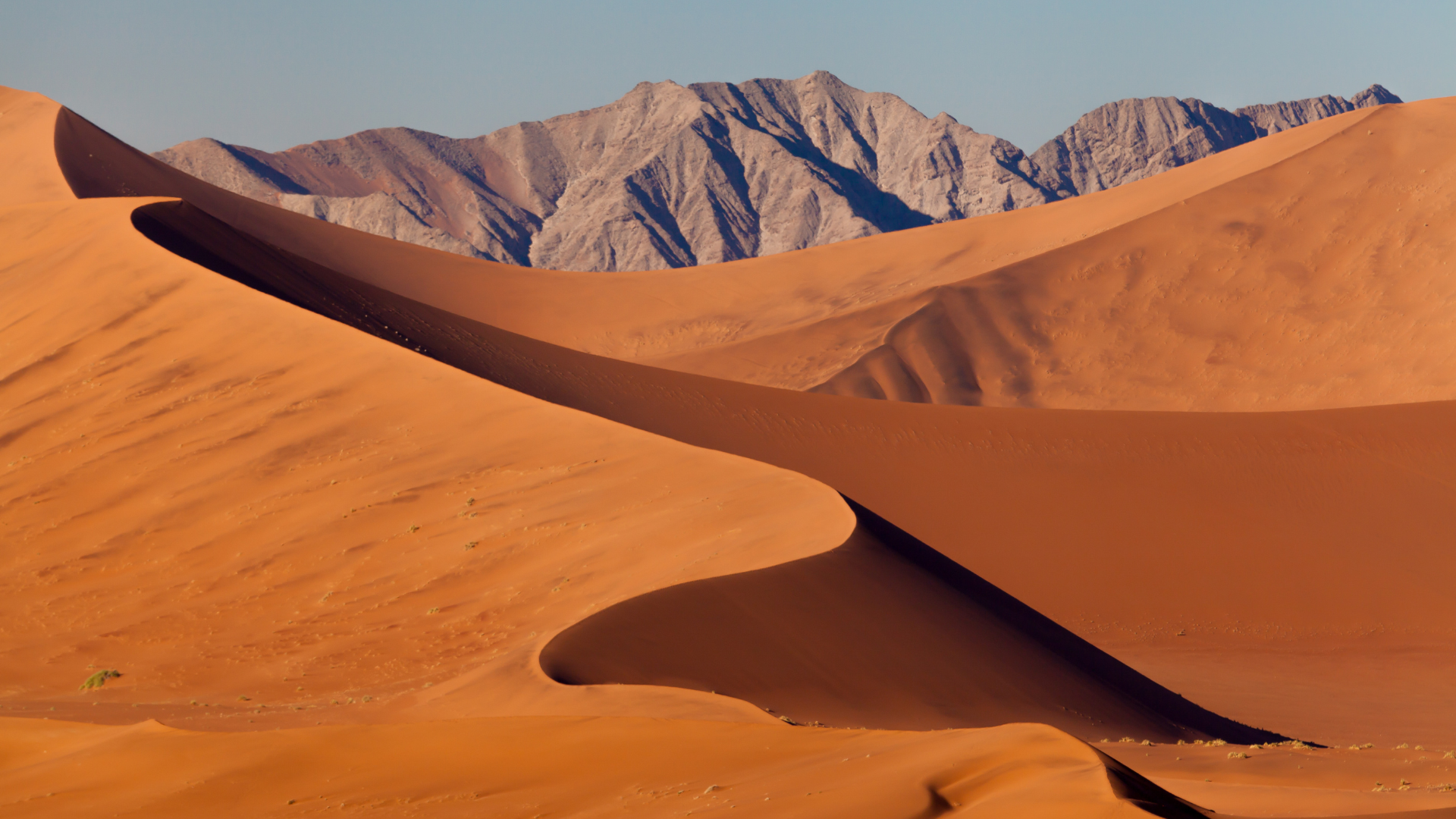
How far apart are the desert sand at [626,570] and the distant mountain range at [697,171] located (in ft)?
369

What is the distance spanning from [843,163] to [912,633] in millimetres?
168871

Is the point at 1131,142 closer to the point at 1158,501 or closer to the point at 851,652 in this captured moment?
the point at 1158,501

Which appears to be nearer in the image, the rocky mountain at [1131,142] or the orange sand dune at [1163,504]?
the orange sand dune at [1163,504]

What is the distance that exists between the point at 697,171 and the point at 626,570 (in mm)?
144630

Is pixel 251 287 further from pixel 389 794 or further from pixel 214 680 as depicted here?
pixel 389 794

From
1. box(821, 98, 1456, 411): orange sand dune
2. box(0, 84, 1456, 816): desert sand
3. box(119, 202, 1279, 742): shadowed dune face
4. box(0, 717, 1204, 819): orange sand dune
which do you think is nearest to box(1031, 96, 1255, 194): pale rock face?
box(821, 98, 1456, 411): orange sand dune

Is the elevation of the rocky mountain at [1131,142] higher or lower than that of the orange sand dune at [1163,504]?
higher

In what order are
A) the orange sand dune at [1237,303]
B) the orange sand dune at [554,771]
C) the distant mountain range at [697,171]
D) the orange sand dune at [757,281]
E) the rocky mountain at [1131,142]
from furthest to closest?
the rocky mountain at [1131,142] → the distant mountain range at [697,171] → the orange sand dune at [757,281] → the orange sand dune at [1237,303] → the orange sand dune at [554,771]

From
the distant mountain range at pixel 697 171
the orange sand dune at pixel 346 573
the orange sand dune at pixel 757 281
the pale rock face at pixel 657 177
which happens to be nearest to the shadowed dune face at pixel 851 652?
the orange sand dune at pixel 346 573

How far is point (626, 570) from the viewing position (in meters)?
12.4

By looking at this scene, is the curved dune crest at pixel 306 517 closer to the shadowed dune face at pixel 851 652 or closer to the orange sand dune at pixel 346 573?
the orange sand dune at pixel 346 573

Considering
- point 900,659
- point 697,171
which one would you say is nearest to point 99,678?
point 900,659

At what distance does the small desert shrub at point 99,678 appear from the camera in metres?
11.0

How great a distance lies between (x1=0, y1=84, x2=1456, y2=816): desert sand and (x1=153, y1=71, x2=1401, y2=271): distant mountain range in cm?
11244
